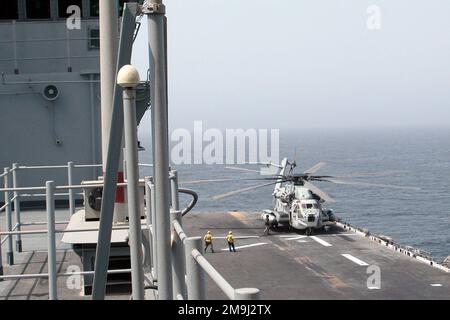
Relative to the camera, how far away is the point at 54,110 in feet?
54.5

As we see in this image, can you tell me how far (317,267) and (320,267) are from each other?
7.3 inches

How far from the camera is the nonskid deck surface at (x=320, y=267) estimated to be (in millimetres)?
25797

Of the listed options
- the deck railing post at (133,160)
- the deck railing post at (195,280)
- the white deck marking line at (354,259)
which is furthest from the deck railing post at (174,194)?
the white deck marking line at (354,259)

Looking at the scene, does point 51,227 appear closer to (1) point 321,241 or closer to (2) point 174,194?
(2) point 174,194

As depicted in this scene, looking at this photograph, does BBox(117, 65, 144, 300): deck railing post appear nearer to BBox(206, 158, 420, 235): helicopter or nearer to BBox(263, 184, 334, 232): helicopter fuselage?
BBox(206, 158, 420, 235): helicopter

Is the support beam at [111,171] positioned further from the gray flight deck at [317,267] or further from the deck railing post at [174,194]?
the gray flight deck at [317,267]

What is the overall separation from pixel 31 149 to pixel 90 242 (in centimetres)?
860

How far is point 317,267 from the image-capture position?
3023cm

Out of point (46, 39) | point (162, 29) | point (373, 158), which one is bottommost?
point (373, 158)

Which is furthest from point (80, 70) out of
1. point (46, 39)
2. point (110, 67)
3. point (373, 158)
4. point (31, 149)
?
point (373, 158)

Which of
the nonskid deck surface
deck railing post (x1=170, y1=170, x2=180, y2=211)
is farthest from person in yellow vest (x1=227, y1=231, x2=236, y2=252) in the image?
deck railing post (x1=170, y1=170, x2=180, y2=211)

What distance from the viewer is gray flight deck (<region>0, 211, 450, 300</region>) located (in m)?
25.7

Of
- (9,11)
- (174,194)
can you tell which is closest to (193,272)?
(174,194)

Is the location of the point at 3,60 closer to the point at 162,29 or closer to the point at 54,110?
the point at 54,110
